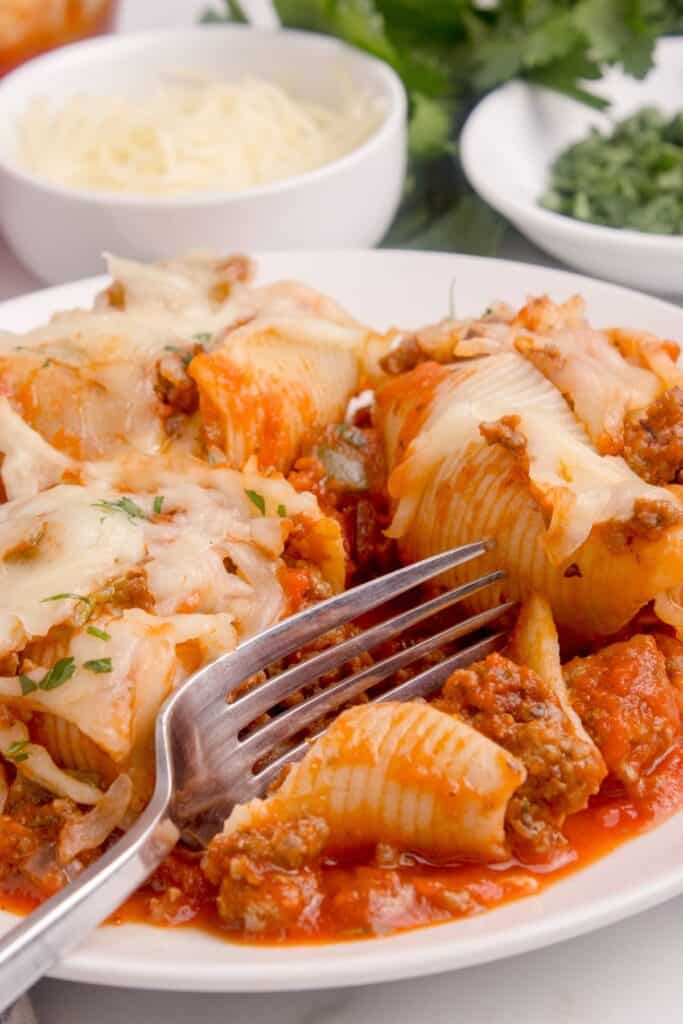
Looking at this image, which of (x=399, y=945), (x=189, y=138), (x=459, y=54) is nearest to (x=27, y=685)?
(x=399, y=945)

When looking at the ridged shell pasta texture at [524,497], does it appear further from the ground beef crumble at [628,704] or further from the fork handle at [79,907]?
the fork handle at [79,907]

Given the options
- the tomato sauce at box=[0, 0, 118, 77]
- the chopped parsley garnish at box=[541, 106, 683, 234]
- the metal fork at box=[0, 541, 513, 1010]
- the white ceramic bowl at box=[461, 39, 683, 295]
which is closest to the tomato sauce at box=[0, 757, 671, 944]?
the metal fork at box=[0, 541, 513, 1010]

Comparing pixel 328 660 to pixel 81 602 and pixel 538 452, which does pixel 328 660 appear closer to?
pixel 81 602

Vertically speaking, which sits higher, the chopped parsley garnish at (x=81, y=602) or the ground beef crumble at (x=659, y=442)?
the ground beef crumble at (x=659, y=442)

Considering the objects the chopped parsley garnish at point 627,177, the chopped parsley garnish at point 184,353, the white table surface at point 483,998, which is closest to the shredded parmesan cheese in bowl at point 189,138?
the chopped parsley garnish at point 627,177

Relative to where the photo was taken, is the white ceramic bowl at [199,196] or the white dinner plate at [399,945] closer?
the white dinner plate at [399,945]

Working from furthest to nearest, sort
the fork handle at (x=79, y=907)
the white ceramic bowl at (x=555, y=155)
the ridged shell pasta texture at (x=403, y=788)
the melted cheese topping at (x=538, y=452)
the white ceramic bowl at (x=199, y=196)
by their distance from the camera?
the white ceramic bowl at (x=199, y=196) < the white ceramic bowl at (x=555, y=155) < the melted cheese topping at (x=538, y=452) < the ridged shell pasta texture at (x=403, y=788) < the fork handle at (x=79, y=907)

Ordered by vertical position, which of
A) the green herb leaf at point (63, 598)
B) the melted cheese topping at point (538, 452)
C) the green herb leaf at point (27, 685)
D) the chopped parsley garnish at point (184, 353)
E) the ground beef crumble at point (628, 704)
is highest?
the melted cheese topping at point (538, 452)
